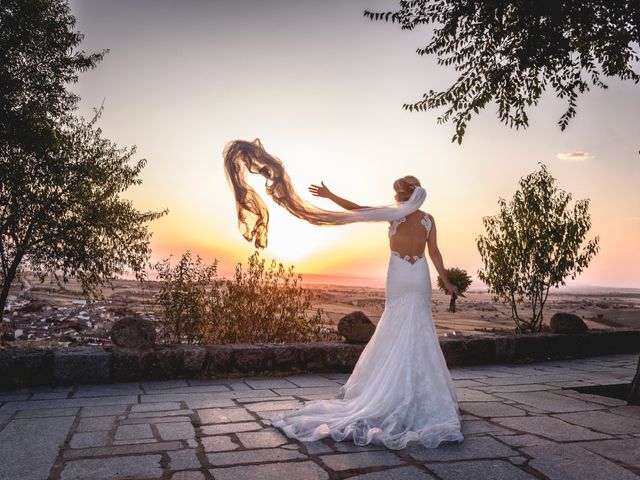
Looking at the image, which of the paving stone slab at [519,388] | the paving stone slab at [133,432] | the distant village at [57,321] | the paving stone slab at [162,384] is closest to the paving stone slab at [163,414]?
the paving stone slab at [133,432]

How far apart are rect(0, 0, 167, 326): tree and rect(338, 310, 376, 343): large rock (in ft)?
16.0

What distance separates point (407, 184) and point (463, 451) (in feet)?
8.85

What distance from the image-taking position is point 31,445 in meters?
3.81

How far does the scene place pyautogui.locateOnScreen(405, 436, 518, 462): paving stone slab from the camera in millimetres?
3631

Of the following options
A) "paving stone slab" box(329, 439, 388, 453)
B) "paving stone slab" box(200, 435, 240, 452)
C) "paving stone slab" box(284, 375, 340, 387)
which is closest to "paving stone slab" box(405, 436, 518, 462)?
"paving stone slab" box(329, 439, 388, 453)

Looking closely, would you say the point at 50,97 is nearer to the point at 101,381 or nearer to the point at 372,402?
the point at 101,381

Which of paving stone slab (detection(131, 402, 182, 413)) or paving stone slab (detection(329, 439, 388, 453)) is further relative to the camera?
paving stone slab (detection(131, 402, 182, 413))

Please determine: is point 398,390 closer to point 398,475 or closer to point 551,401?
point 398,475

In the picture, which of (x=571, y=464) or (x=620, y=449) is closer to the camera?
(x=571, y=464)

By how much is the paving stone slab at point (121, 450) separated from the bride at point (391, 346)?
96cm

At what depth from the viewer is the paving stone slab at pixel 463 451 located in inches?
143

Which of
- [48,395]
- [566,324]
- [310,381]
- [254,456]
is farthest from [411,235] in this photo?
[566,324]

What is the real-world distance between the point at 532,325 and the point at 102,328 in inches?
429

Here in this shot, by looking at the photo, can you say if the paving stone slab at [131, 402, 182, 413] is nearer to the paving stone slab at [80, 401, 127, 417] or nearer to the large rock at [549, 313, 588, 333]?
the paving stone slab at [80, 401, 127, 417]
